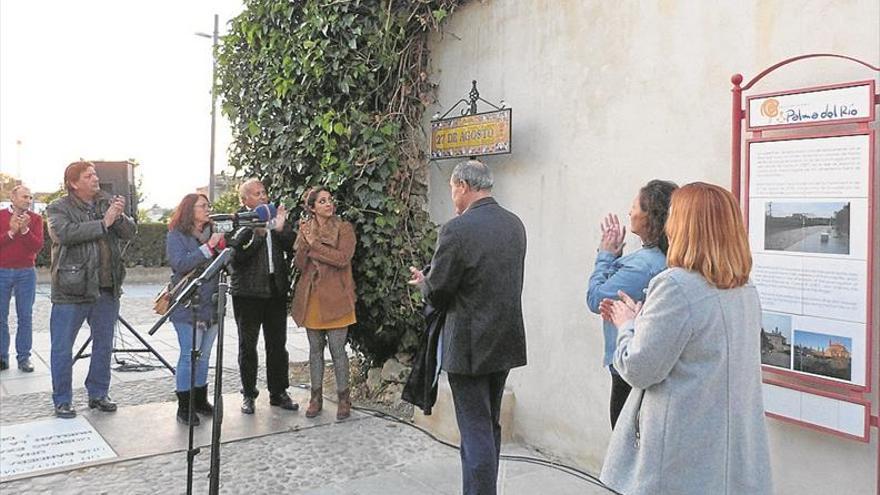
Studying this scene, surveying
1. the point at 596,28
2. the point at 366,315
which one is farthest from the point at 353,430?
the point at 596,28

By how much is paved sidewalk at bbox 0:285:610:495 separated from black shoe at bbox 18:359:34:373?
17.2 inches

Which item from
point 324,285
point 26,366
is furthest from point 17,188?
point 324,285

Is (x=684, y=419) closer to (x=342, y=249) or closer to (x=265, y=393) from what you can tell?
(x=342, y=249)

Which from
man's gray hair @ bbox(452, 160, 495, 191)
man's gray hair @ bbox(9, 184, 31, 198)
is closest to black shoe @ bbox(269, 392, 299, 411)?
man's gray hair @ bbox(452, 160, 495, 191)

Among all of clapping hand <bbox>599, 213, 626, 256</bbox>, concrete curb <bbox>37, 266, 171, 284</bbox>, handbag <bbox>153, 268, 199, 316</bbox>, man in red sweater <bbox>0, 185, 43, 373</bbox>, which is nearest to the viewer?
clapping hand <bbox>599, 213, 626, 256</bbox>

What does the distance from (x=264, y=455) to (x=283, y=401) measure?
1.04 meters

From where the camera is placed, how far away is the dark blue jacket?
482 cm

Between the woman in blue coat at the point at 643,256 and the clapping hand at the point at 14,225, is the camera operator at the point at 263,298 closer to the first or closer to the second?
the clapping hand at the point at 14,225

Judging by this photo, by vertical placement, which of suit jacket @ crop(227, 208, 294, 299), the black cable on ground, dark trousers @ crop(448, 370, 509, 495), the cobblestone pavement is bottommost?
the cobblestone pavement

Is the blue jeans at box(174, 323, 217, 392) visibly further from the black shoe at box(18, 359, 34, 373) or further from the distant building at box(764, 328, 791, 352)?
the distant building at box(764, 328, 791, 352)

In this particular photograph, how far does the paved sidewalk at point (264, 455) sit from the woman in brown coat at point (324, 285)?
1.27 feet

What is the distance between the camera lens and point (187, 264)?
4.82 m

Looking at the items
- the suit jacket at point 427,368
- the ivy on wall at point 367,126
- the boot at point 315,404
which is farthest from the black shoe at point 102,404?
the suit jacket at point 427,368

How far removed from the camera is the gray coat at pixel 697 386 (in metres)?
2.03
